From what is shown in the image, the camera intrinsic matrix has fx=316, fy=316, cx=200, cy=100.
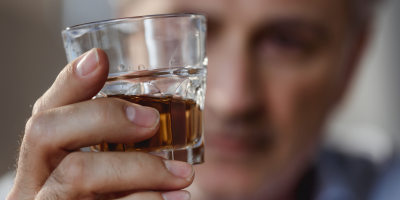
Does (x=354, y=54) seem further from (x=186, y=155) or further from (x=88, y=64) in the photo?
(x=88, y=64)

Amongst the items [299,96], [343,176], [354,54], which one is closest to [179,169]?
[299,96]

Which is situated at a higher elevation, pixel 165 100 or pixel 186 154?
pixel 165 100

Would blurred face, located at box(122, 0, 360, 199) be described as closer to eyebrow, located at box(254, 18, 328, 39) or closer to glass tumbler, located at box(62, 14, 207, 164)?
eyebrow, located at box(254, 18, 328, 39)

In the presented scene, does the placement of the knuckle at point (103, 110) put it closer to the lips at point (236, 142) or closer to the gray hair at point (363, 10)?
the lips at point (236, 142)

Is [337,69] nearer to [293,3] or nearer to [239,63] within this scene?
[293,3]

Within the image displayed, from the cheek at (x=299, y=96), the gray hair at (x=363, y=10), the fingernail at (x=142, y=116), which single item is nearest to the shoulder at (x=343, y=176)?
the cheek at (x=299, y=96)

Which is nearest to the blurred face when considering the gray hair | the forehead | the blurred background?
the forehead

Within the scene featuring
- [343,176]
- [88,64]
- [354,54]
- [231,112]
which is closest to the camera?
[88,64]
